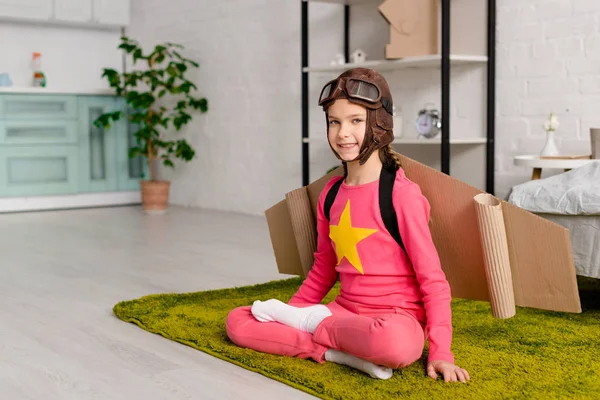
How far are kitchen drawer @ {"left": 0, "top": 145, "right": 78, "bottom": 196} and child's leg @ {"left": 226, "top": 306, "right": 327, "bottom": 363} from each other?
4.18 meters

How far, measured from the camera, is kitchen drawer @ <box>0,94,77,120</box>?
5.85 metres

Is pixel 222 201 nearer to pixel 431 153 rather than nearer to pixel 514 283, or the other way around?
pixel 431 153

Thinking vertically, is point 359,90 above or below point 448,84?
below

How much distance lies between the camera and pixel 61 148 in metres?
6.08

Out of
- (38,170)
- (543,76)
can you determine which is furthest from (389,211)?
(38,170)

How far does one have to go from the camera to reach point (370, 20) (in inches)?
183

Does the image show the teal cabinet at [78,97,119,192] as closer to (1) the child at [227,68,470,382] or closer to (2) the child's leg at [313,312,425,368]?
(1) the child at [227,68,470,382]

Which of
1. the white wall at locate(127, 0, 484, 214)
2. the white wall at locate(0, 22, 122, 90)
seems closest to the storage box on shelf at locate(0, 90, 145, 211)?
the white wall at locate(0, 22, 122, 90)

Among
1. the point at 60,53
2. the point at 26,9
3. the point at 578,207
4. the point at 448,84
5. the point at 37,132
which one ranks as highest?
the point at 26,9

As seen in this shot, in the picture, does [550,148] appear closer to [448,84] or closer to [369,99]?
[448,84]

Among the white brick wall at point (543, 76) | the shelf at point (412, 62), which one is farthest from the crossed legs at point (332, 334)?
the shelf at point (412, 62)

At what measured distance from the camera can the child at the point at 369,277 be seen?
1871 millimetres

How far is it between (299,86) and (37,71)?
2.39 metres

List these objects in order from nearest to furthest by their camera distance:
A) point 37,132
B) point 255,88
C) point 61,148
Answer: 1. point 255,88
2. point 37,132
3. point 61,148
